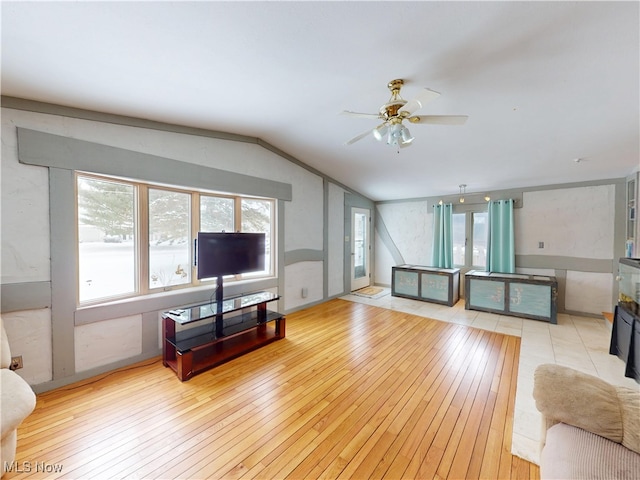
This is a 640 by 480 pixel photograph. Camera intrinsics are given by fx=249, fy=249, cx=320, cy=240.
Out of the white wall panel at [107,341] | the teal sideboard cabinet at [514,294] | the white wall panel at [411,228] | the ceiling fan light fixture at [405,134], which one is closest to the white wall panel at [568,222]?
the teal sideboard cabinet at [514,294]

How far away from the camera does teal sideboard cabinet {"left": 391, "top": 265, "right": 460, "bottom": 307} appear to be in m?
4.74

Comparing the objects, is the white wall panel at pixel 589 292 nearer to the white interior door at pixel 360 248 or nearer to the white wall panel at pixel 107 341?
the white interior door at pixel 360 248

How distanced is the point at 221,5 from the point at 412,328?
3876 mm

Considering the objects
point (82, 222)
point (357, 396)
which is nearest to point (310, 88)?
point (82, 222)

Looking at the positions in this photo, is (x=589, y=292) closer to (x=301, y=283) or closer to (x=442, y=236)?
(x=442, y=236)

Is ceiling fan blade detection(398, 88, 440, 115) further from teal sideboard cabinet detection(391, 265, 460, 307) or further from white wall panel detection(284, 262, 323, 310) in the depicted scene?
teal sideboard cabinet detection(391, 265, 460, 307)

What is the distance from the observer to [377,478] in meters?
1.40

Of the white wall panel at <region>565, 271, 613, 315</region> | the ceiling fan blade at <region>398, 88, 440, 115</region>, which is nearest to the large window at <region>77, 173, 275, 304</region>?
the ceiling fan blade at <region>398, 88, 440, 115</region>

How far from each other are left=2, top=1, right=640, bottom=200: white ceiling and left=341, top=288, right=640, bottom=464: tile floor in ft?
7.74

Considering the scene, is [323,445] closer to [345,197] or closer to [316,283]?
[316,283]

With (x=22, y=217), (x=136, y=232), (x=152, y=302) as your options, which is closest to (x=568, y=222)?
(x=152, y=302)

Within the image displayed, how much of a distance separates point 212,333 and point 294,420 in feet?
4.61

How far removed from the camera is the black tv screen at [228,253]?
269 centimetres

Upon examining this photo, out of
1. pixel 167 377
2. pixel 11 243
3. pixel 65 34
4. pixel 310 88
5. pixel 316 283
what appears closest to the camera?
pixel 65 34
